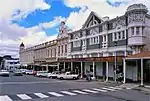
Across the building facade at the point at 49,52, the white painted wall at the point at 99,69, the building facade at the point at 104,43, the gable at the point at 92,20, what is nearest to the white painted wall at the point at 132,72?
the building facade at the point at 104,43

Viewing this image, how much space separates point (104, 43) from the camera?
48469 millimetres

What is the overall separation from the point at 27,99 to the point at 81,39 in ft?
129

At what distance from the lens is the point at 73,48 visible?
61.3 meters

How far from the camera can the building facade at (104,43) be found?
4003 cm

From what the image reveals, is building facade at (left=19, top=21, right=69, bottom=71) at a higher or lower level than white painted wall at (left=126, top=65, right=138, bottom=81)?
higher

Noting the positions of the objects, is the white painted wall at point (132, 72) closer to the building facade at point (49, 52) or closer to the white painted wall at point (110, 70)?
the white painted wall at point (110, 70)

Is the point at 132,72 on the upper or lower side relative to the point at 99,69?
lower

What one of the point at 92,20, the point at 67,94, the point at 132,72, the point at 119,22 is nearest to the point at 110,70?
the point at 132,72

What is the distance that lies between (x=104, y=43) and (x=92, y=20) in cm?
683

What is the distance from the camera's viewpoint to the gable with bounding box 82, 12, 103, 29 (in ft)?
168

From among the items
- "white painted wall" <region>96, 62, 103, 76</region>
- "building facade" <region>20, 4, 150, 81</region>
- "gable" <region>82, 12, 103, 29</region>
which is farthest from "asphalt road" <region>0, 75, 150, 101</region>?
"gable" <region>82, 12, 103, 29</region>

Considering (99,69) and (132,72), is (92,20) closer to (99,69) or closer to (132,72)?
(99,69)

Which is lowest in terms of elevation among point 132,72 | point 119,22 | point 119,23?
point 132,72

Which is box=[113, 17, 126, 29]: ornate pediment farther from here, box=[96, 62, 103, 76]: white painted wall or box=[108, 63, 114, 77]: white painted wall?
box=[96, 62, 103, 76]: white painted wall
